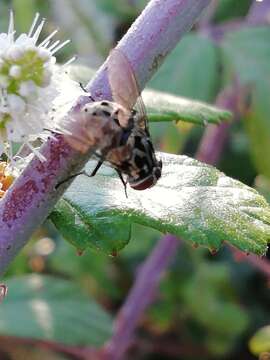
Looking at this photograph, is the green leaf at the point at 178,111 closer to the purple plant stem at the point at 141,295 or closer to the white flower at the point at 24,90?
the white flower at the point at 24,90

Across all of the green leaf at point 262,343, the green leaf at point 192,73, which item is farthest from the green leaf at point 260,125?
the green leaf at point 262,343

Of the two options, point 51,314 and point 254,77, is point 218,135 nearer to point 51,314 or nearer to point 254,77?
point 254,77

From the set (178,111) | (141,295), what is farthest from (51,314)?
(178,111)

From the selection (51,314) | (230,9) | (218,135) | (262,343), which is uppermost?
(230,9)

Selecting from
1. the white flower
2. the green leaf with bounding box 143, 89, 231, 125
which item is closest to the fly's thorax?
the white flower

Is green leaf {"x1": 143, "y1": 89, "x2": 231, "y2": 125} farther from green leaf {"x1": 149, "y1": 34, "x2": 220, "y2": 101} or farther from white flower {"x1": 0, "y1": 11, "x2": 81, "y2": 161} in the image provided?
green leaf {"x1": 149, "y1": 34, "x2": 220, "y2": 101}
